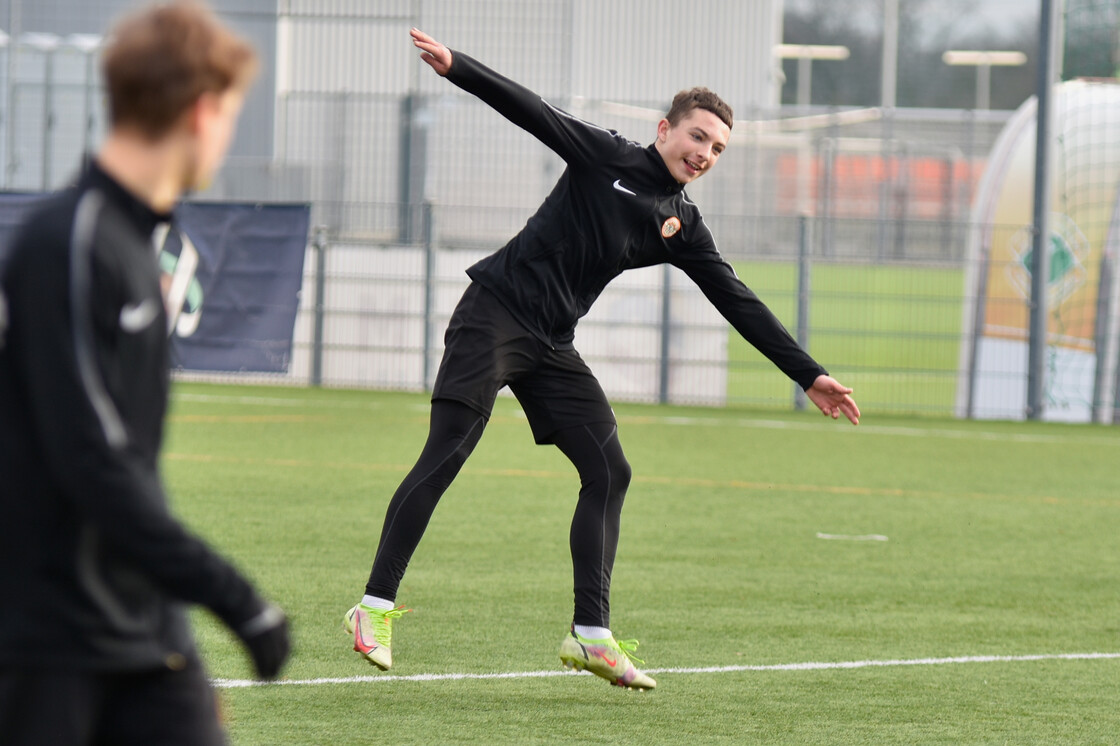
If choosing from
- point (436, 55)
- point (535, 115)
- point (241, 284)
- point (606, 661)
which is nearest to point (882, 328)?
point (241, 284)

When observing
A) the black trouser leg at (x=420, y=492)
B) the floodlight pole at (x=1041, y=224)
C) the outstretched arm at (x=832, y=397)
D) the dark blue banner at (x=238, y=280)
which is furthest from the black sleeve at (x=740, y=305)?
the floodlight pole at (x=1041, y=224)

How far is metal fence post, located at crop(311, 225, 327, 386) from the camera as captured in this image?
18.0 meters

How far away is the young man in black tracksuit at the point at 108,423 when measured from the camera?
2.26 meters

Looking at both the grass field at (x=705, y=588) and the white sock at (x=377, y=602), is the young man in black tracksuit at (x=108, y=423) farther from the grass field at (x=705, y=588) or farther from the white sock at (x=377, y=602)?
the white sock at (x=377, y=602)

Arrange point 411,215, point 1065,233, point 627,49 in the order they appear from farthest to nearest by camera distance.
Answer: point 627,49, point 411,215, point 1065,233

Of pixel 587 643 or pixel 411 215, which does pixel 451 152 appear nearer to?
pixel 411 215

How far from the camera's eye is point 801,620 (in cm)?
682

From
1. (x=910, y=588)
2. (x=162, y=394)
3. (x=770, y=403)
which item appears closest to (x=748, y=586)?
(x=910, y=588)

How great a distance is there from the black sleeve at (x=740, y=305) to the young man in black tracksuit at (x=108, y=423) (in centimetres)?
347

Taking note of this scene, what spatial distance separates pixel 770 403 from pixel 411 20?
784 centimetres

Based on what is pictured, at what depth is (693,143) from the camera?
219 inches

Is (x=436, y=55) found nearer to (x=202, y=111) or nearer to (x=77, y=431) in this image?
(x=202, y=111)

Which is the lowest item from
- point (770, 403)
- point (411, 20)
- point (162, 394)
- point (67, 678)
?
point (770, 403)

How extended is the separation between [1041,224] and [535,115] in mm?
12499
